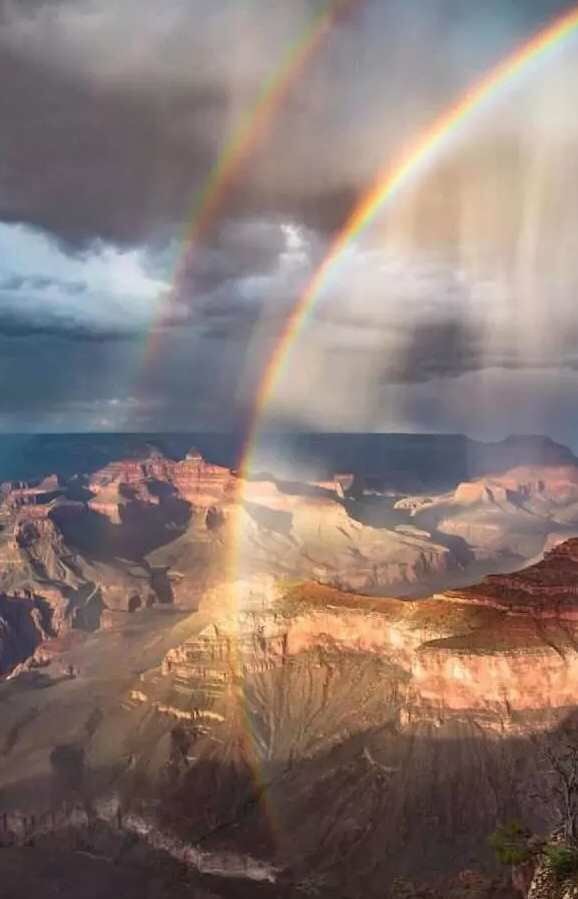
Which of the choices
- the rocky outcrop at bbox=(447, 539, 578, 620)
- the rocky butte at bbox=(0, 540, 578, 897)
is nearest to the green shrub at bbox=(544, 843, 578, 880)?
the rocky butte at bbox=(0, 540, 578, 897)

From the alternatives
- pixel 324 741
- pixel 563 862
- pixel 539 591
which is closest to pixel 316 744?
pixel 324 741

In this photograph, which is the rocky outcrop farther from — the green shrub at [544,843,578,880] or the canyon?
the green shrub at [544,843,578,880]

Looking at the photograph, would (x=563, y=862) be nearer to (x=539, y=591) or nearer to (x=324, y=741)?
(x=324, y=741)

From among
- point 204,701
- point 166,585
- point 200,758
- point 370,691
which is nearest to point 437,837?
point 370,691

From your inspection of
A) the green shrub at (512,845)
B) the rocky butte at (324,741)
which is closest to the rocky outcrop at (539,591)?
the rocky butte at (324,741)

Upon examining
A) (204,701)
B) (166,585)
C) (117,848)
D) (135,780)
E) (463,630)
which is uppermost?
(166,585)

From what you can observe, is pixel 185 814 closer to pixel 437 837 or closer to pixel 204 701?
pixel 204 701

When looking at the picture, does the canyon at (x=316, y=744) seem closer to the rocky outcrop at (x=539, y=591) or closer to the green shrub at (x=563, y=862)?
the rocky outcrop at (x=539, y=591)
